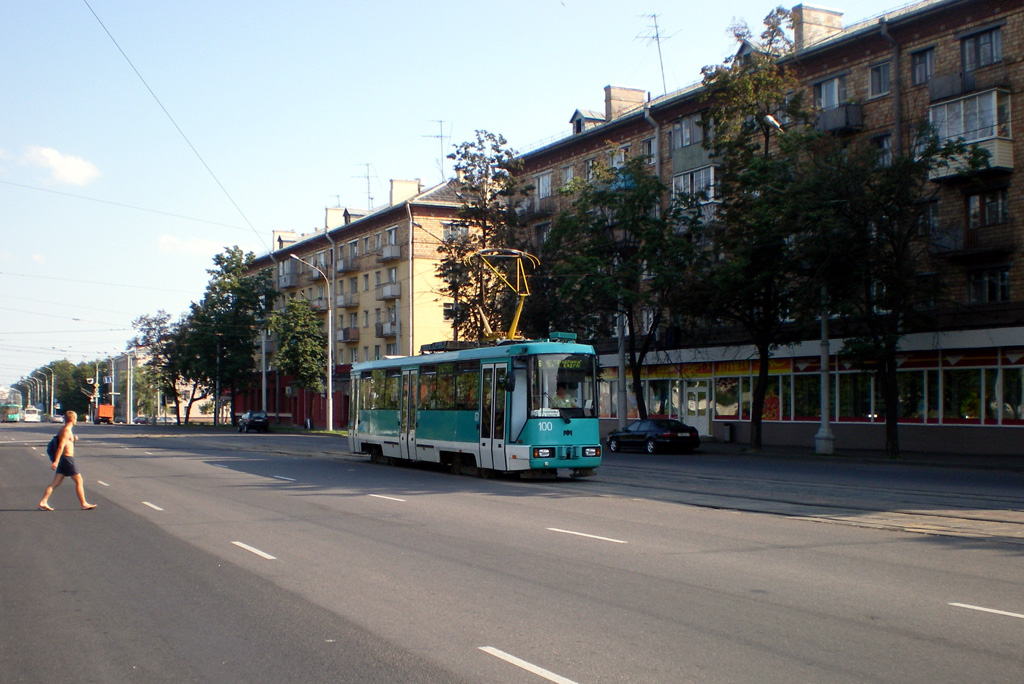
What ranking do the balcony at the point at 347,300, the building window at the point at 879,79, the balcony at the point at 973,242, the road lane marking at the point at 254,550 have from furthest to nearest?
the balcony at the point at 347,300
the building window at the point at 879,79
the balcony at the point at 973,242
the road lane marking at the point at 254,550

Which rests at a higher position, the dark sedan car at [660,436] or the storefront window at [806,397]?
the storefront window at [806,397]

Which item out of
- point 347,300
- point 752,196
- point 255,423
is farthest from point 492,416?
point 347,300

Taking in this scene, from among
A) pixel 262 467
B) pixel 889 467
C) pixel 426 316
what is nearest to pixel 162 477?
pixel 262 467

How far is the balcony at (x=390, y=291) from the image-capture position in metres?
67.6

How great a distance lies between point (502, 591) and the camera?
8469 millimetres

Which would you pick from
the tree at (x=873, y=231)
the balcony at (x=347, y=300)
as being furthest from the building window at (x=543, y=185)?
the tree at (x=873, y=231)

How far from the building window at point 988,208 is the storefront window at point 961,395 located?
5.17 meters

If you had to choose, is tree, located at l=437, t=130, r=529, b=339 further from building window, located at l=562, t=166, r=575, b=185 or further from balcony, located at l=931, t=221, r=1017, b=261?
balcony, located at l=931, t=221, r=1017, b=261

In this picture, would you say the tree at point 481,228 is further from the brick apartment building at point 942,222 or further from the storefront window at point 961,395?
the storefront window at point 961,395

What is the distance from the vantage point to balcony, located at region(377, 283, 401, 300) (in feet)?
222

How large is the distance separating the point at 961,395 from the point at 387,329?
42844 mm

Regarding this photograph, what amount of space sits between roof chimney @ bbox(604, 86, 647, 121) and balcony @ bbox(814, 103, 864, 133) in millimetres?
18162

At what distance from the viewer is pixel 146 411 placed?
13288 cm

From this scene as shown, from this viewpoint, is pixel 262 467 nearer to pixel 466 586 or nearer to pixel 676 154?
pixel 466 586
